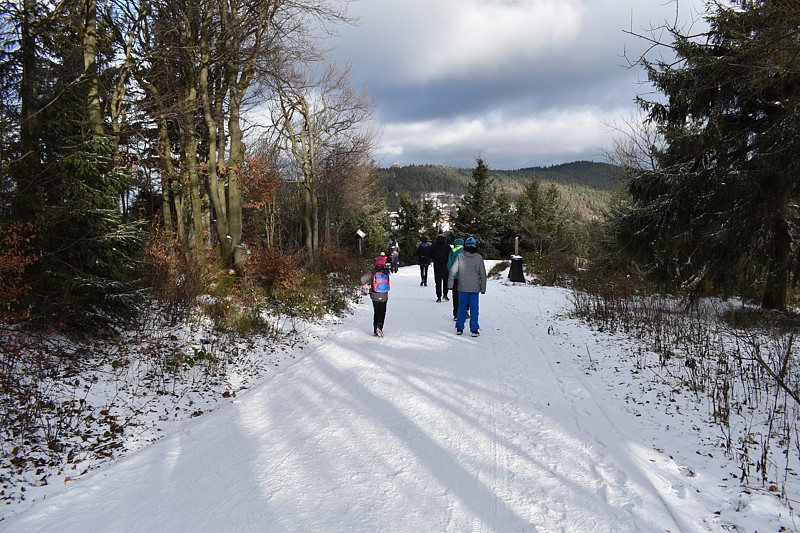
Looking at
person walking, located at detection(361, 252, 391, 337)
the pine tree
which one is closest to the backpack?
person walking, located at detection(361, 252, 391, 337)

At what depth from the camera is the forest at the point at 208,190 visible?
522cm

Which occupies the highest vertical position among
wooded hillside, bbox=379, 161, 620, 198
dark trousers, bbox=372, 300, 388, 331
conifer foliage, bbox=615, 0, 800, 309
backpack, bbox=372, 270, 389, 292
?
wooded hillside, bbox=379, 161, 620, 198

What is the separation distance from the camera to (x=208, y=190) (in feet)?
40.5

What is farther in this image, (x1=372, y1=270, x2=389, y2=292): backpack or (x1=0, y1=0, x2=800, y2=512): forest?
(x1=372, y1=270, x2=389, y2=292): backpack

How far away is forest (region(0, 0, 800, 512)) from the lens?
17.1 ft

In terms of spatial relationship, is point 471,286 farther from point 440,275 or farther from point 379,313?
point 440,275

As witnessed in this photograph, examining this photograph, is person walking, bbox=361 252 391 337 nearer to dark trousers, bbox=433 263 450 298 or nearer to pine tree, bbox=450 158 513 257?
dark trousers, bbox=433 263 450 298

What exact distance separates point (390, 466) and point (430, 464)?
349mm

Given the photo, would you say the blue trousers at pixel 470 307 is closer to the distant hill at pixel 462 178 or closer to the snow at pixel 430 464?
the snow at pixel 430 464

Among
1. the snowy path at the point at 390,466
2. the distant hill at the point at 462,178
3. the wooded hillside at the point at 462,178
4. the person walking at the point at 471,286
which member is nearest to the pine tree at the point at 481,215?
the person walking at the point at 471,286

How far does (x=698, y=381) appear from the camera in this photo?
18.6 feet

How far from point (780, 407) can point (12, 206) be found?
967 centimetres

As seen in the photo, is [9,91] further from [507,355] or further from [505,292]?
[505,292]

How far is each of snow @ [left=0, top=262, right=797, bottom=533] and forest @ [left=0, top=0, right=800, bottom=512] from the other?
105 cm
